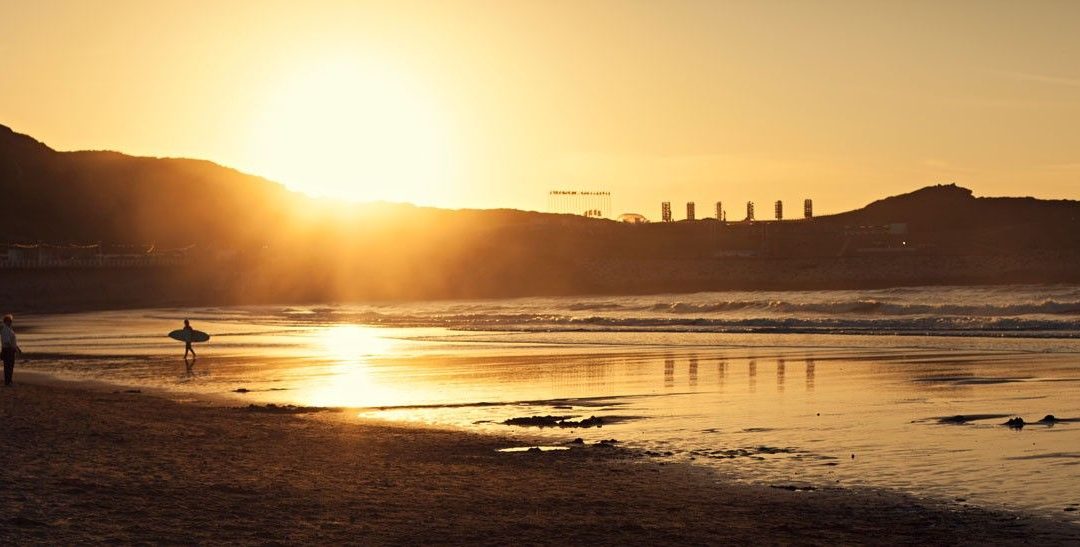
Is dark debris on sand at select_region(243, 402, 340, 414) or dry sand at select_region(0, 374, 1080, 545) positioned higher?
dark debris on sand at select_region(243, 402, 340, 414)

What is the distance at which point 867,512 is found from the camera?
41.8 feet

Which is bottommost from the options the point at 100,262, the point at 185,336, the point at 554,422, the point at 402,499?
the point at 402,499

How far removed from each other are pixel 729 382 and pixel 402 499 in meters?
14.3

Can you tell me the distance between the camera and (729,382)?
2686 centimetres

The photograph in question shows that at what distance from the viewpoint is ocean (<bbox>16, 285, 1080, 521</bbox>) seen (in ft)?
51.9

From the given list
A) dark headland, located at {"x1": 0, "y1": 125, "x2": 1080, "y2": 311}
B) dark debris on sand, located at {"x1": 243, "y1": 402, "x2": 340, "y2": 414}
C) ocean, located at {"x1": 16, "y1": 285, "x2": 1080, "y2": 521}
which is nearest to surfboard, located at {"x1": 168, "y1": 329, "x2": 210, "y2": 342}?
ocean, located at {"x1": 16, "y1": 285, "x2": 1080, "y2": 521}

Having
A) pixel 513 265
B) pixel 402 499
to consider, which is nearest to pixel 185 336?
pixel 402 499

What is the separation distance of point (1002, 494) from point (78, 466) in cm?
1076

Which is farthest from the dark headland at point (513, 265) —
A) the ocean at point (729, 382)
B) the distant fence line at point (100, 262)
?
the ocean at point (729, 382)

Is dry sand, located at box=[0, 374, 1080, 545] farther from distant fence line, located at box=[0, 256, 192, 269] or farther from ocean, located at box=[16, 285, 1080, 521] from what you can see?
distant fence line, located at box=[0, 256, 192, 269]

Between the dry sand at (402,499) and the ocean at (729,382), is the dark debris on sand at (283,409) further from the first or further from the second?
the dry sand at (402,499)

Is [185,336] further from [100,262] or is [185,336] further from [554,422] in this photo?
[100,262]

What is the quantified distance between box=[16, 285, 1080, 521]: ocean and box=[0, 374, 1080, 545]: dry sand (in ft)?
3.48

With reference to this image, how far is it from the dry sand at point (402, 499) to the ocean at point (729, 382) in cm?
106
